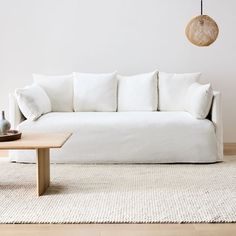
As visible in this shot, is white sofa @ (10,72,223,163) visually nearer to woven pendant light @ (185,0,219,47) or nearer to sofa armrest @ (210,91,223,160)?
sofa armrest @ (210,91,223,160)

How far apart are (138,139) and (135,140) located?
3cm

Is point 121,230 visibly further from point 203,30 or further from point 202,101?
point 203,30

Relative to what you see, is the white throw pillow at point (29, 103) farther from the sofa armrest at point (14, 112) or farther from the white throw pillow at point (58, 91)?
the white throw pillow at point (58, 91)

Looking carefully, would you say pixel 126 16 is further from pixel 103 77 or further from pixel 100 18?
pixel 103 77

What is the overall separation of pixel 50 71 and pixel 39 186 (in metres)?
2.45

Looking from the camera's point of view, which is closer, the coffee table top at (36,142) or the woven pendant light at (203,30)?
the coffee table top at (36,142)

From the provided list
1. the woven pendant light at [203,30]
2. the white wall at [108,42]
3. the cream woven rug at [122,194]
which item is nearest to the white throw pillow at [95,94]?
the white wall at [108,42]

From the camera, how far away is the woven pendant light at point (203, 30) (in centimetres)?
486

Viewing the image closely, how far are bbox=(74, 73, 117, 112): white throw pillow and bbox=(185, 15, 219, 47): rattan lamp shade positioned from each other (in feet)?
3.41

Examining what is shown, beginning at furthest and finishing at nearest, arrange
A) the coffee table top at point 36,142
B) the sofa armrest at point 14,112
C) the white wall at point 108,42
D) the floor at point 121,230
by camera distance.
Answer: the white wall at point 108,42 → the sofa armrest at point 14,112 → the coffee table top at point 36,142 → the floor at point 121,230

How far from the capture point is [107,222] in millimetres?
2660

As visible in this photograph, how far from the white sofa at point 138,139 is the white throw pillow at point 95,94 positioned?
2.05 feet

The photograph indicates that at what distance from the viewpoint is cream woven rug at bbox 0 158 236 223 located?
275 centimetres

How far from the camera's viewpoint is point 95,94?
4.96m
